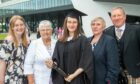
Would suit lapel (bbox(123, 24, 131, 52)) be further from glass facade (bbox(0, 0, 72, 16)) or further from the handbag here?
glass facade (bbox(0, 0, 72, 16))

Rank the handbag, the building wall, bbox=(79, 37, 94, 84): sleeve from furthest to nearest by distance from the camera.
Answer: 1. the building wall
2. the handbag
3. bbox=(79, 37, 94, 84): sleeve

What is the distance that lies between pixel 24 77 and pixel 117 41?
66.4 inches

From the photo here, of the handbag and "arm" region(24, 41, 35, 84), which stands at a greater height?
"arm" region(24, 41, 35, 84)

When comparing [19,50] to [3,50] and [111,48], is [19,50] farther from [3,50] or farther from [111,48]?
[111,48]

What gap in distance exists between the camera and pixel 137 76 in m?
5.98

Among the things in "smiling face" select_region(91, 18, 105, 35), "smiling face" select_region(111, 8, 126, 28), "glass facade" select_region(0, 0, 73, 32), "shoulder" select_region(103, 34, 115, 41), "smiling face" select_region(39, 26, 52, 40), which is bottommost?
"glass facade" select_region(0, 0, 73, 32)

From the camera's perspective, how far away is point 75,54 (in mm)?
5785

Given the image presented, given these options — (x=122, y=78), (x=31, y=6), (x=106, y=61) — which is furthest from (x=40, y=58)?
(x=31, y=6)

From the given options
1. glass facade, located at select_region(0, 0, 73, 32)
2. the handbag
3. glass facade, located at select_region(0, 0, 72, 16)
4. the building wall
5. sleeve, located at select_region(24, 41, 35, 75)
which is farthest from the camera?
glass facade, located at select_region(0, 0, 72, 16)

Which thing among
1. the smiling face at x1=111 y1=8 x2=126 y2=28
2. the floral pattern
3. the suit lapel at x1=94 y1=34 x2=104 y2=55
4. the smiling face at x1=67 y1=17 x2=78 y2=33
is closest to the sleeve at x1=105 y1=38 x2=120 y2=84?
the suit lapel at x1=94 y1=34 x2=104 y2=55

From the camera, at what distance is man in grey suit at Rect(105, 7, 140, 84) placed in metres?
→ 5.93

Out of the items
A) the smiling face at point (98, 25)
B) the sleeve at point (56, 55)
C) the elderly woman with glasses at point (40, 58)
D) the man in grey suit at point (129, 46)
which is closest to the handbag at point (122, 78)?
the man in grey suit at point (129, 46)

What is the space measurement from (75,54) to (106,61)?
0.53m

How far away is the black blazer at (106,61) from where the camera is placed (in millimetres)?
5863
